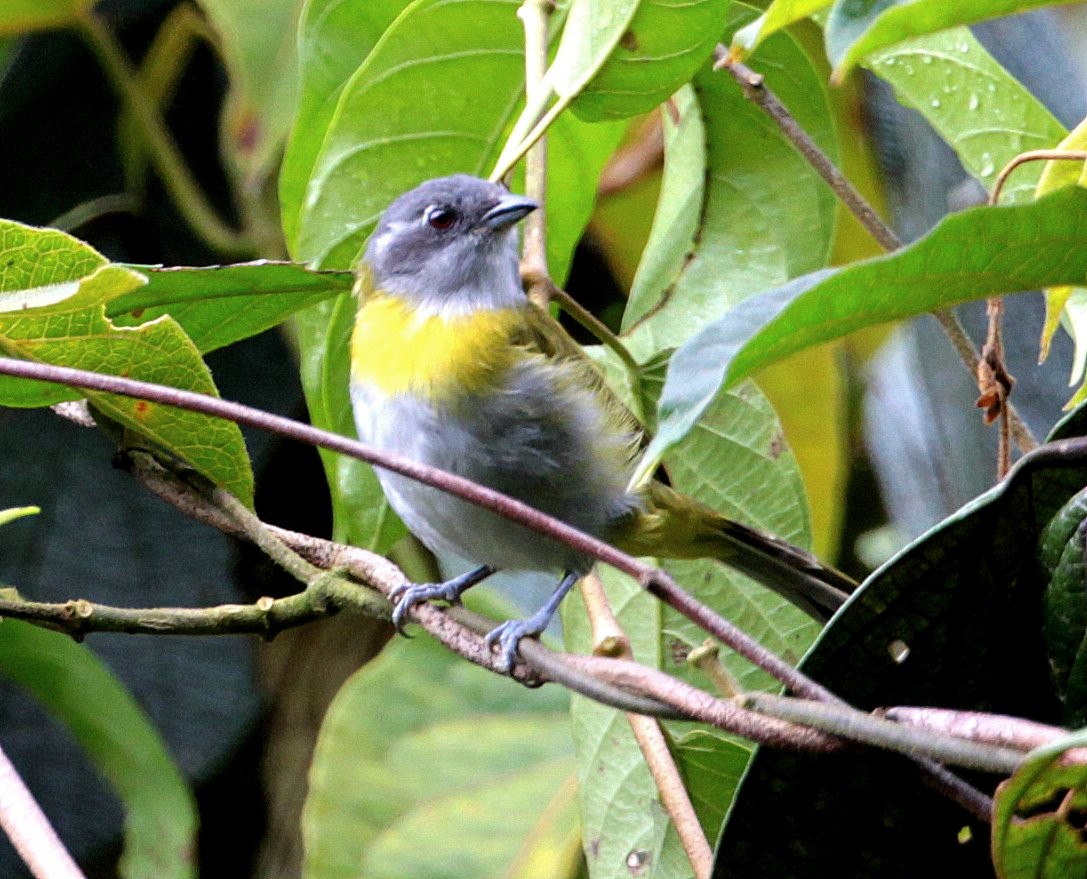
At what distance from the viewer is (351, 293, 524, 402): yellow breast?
70.2 inches

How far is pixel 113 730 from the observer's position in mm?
1746

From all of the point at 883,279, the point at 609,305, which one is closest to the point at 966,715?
the point at 883,279

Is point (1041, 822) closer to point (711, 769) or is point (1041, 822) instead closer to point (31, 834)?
point (711, 769)

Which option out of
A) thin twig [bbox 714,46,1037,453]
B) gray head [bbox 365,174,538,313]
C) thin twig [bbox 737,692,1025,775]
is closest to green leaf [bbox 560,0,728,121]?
thin twig [bbox 714,46,1037,453]

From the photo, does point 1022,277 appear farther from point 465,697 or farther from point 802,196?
point 465,697

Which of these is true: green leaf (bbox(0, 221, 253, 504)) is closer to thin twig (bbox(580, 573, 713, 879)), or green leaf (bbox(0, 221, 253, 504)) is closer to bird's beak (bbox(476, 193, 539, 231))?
thin twig (bbox(580, 573, 713, 879))

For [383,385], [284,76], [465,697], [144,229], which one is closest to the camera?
[383,385]

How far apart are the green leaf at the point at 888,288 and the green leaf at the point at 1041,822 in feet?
0.96

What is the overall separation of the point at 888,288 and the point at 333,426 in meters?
1.01

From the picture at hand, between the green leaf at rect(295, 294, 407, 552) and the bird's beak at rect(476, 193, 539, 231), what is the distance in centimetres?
25

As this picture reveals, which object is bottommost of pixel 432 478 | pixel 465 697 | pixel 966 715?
pixel 465 697

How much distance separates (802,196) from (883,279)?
0.93 metres

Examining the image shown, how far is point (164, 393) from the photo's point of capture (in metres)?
0.90

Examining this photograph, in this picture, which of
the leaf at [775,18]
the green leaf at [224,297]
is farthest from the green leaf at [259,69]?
the leaf at [775,18]
